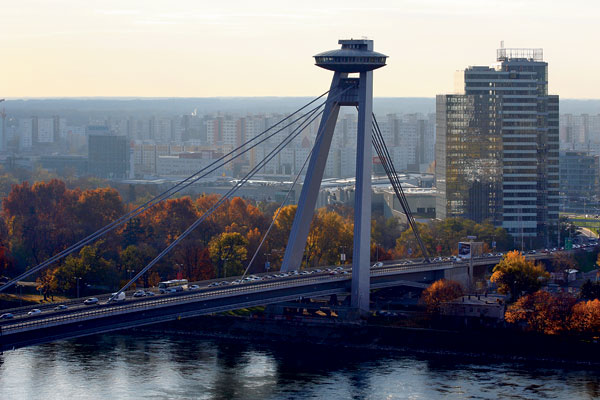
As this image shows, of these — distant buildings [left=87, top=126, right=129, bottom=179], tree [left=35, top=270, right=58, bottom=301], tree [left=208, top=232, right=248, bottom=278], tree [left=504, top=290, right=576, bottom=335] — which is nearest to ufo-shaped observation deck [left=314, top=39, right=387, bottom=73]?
tree [left=504, top=290, right=576, bottom=335]

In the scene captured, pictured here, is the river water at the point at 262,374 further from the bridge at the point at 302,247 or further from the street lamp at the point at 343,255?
the street lamp at the point at 343,255

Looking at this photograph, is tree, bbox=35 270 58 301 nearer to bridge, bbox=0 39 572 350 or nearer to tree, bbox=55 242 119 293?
tree, bbox=55 242 119 293

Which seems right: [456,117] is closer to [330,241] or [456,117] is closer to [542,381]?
[330,241]

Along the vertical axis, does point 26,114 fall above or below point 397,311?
above

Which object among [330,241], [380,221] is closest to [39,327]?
[330,241]

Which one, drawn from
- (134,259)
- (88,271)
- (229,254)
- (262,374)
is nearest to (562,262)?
(229,254)

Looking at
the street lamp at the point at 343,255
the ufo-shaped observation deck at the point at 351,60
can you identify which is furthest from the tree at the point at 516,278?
the ufo-shaped observation deck at the point at 351,60

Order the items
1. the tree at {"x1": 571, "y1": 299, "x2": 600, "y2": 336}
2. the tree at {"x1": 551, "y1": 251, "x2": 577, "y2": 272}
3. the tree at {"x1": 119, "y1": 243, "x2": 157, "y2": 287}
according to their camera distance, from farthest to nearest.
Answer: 1. the tree at {"x1": 551, "y1": 251, "x2": 577, "y2": 272}
2. the tree at {"x1": 119, "y1": 243, "x2": 157, "y2": 287}
3. the tree at {"x1": 571, "y1": 299, "x2": 600, "y2": 336}

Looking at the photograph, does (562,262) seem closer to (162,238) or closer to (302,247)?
(302,247)
